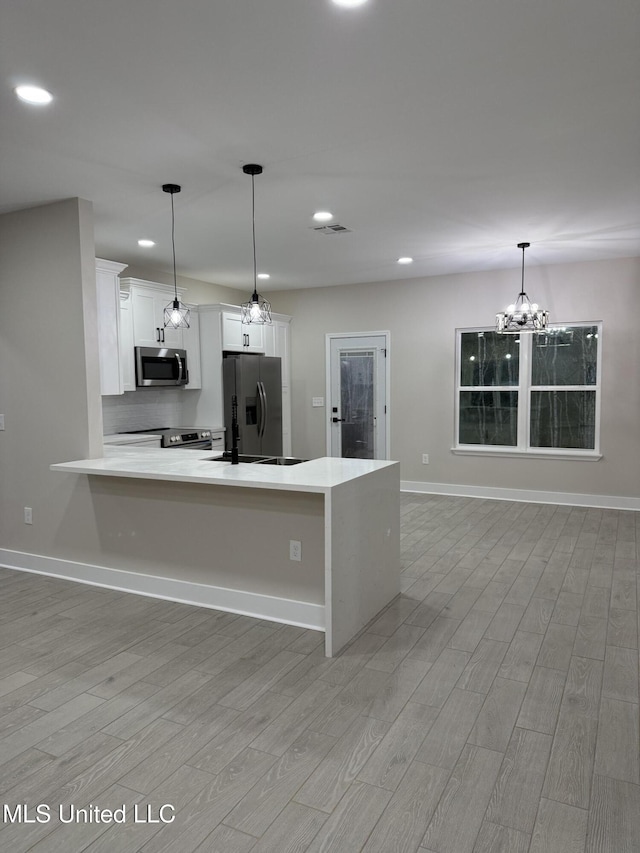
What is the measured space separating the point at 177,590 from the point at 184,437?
2.35m

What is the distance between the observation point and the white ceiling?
1996 mm

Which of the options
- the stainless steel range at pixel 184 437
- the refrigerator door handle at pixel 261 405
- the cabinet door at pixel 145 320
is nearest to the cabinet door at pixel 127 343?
the cabinet door at pixel 145 320

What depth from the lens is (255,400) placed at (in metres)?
6.50

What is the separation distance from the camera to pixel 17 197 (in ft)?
12.4

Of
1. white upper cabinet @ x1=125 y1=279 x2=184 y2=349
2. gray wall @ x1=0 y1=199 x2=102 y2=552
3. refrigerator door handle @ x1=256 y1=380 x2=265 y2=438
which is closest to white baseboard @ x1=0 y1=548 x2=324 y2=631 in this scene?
gray wall @ x1=0 y1=199 x2=102 y2=552

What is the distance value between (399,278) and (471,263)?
108 centimetres

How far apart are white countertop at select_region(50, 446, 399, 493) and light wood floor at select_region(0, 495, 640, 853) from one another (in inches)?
33.4

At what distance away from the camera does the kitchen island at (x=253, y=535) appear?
3.08m

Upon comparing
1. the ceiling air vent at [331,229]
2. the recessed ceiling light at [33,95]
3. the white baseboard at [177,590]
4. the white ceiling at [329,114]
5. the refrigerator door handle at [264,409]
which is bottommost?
the white baseboard at [177,590]

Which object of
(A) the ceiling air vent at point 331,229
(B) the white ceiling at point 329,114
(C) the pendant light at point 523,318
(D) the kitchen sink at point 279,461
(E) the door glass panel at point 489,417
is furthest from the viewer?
(E) the door glass panel at point 489,417

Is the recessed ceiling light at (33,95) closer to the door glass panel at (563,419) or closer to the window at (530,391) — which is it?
the window at (530,391)

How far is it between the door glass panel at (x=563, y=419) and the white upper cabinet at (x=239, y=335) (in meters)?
3.27

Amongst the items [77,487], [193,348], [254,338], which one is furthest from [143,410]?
[77,487]

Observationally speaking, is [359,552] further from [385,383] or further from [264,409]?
[385,383]
